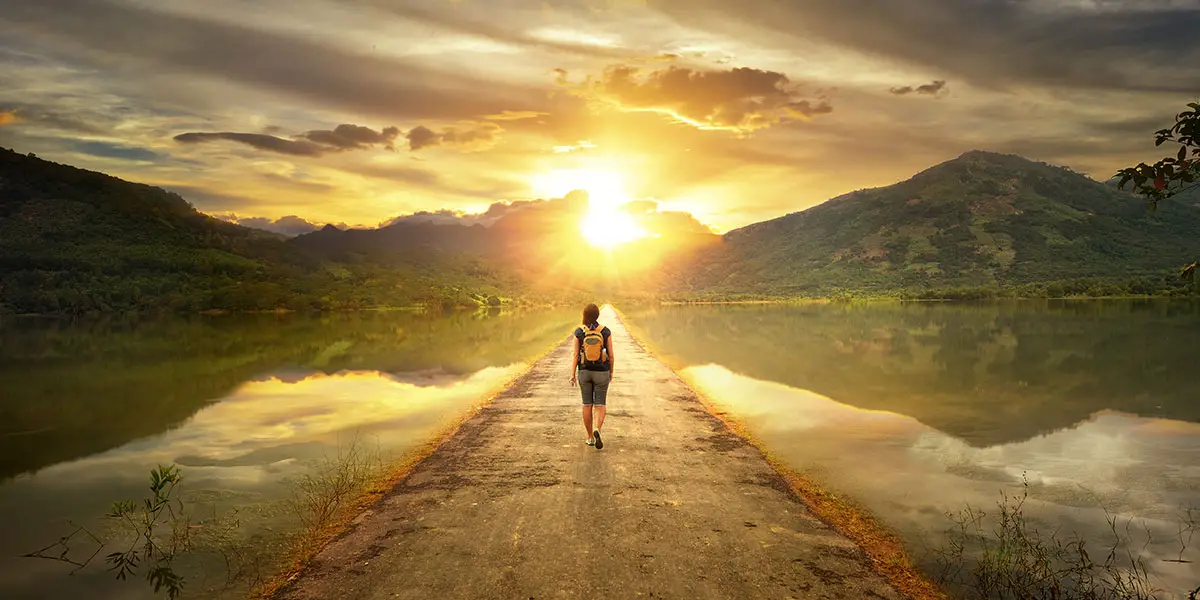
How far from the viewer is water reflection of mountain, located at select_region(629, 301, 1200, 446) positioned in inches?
891

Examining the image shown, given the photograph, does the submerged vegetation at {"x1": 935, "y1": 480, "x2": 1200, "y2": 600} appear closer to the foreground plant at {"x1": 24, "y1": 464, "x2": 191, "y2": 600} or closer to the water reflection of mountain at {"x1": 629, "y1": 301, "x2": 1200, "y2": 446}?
the water reflection of mountain at {"x1": 629, "y1": 301, "x2": 1200, "y2": 446}

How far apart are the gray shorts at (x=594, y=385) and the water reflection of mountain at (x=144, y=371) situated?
1435 centimetres

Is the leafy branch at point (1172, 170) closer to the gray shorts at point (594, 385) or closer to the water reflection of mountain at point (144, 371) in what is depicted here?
the gray shorts at point (594, 385)

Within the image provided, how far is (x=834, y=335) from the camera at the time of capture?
2308 inches

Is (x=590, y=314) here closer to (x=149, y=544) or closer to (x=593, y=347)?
(x=593, y=347)

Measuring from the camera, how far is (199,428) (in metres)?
21.0

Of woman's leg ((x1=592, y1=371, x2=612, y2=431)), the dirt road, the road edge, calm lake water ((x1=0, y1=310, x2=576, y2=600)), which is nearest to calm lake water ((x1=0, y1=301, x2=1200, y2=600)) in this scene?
calm lake water ((x1=0, y1=310, x2=576, y2=600))

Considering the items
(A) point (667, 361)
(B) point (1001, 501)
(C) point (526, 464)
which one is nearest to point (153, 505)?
(C) point (526, 464)

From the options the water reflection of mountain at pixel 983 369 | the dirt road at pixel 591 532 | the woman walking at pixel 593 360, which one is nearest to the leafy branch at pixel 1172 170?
the dirt road at pixel 591 532

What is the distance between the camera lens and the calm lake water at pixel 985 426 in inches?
465

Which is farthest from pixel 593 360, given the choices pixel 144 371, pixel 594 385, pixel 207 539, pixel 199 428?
pixel 144 371

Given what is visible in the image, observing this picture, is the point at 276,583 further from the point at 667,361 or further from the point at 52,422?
the point at 667,361

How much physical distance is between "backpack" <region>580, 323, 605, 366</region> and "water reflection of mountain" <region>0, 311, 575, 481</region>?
14.6 m

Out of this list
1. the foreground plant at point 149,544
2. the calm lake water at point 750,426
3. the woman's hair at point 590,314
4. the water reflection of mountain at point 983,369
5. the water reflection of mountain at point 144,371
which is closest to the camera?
the foreground plant at point 149,544
